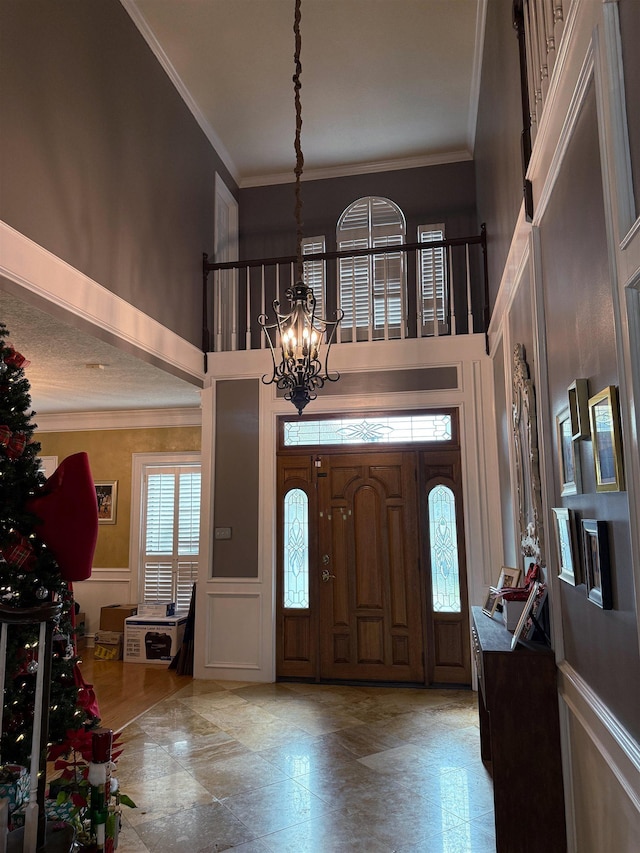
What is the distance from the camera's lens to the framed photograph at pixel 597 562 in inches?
66.4

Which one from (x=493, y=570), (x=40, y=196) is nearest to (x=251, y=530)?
(x=493, y=570)

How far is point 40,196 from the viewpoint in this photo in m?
3.48

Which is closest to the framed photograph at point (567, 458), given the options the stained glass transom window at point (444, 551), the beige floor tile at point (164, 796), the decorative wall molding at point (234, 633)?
the beige floor tile at point (164, 796)

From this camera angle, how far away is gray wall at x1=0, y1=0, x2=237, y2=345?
11.0 feet

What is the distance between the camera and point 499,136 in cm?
404

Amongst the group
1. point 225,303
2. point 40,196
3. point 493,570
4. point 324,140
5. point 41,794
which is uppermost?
point 324,140

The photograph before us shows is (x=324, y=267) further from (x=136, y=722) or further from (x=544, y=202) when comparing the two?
(x=136, y=722)

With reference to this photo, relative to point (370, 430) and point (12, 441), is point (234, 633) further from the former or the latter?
point (12, 441)

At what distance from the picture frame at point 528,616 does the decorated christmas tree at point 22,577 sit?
2.02 metres

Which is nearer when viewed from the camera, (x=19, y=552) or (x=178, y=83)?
(x=19, y=552)

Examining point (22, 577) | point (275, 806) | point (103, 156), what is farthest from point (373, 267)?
point (275, 806)

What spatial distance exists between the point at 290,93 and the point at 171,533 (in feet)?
17.1

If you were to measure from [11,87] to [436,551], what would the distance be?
4.67 m

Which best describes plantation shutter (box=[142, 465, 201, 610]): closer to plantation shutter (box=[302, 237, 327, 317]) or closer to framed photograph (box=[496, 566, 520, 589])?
plantation shutter (box=[302, 237, 327, 317])
